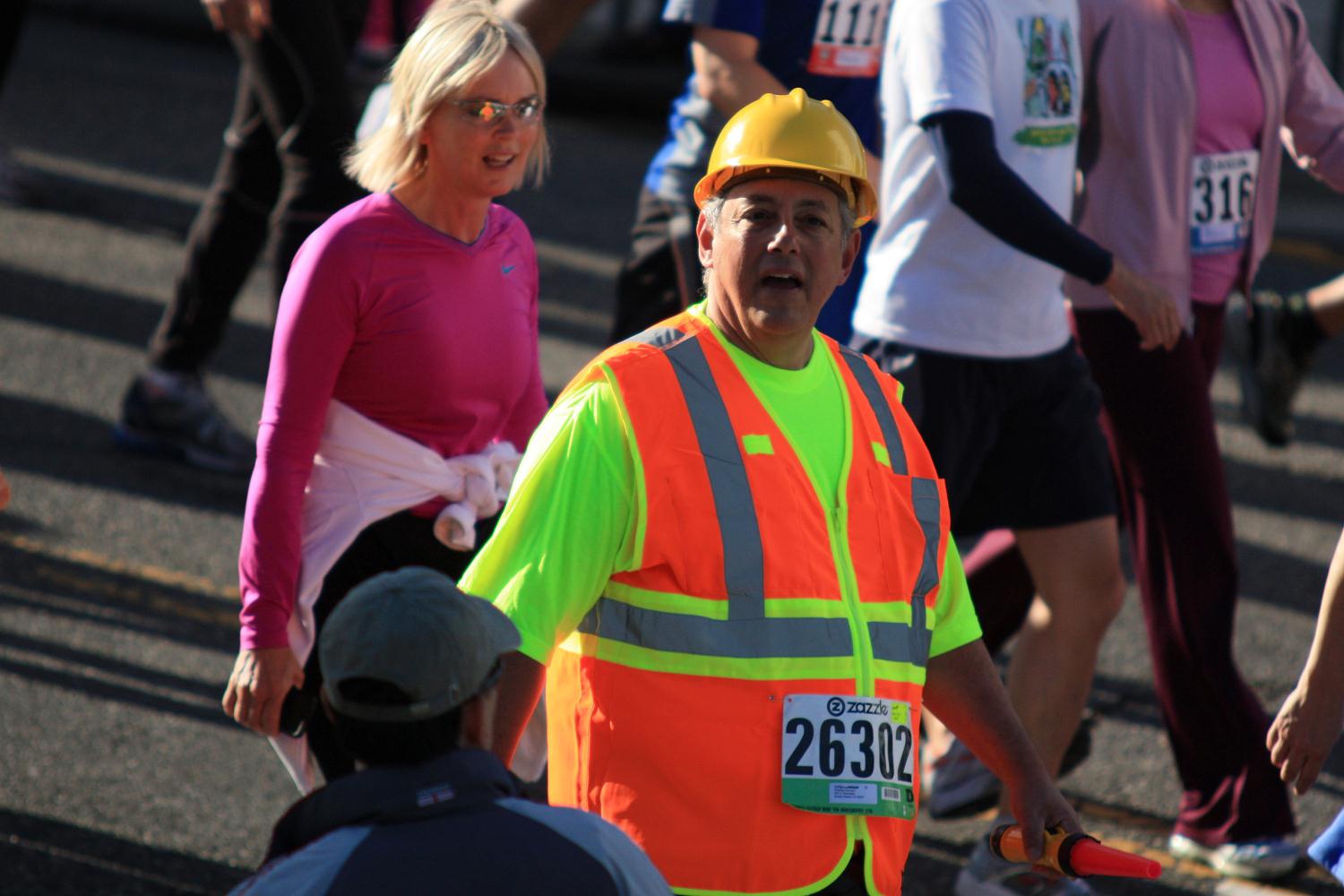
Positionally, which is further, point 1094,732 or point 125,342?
point 125,342

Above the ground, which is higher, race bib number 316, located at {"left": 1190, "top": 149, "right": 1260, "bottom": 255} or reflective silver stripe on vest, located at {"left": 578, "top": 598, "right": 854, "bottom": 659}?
race bib number 316, located at {"left": 1190, "top": 149, "right": 1260, "bottom": 255}

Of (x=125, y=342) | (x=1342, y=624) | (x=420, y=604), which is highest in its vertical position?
(x=420, y=604)

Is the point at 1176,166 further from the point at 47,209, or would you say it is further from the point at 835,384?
the point at 47,209

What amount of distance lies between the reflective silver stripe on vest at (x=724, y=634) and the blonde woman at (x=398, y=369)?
90cm

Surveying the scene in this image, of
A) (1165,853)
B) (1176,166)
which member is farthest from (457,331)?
(1165,853)

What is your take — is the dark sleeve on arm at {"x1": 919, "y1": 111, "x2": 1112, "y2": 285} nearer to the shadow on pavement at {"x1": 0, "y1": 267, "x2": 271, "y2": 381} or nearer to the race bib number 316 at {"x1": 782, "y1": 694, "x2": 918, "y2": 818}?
the race bib number 316 at {"x1": 782, "y1": 694, "x2": 918, "y2": 818}

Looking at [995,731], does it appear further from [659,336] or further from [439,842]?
[439,842]

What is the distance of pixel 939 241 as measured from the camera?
4242 millimetres

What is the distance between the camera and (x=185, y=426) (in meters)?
6.51

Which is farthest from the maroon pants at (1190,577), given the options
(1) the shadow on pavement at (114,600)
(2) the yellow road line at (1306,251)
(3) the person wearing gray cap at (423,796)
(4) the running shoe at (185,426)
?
(2) the yellow road line at (1306,251)

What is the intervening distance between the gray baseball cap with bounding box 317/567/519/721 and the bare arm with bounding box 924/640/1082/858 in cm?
105

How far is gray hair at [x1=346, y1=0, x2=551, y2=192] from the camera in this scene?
11.7 ft

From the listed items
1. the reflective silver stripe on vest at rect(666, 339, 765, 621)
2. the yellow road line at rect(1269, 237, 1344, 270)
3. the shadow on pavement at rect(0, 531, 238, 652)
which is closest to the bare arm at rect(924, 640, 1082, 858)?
the reflective silver stripe on vest at rect(666, 339, 765, 621)

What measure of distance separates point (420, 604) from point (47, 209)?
7766 millimetres
